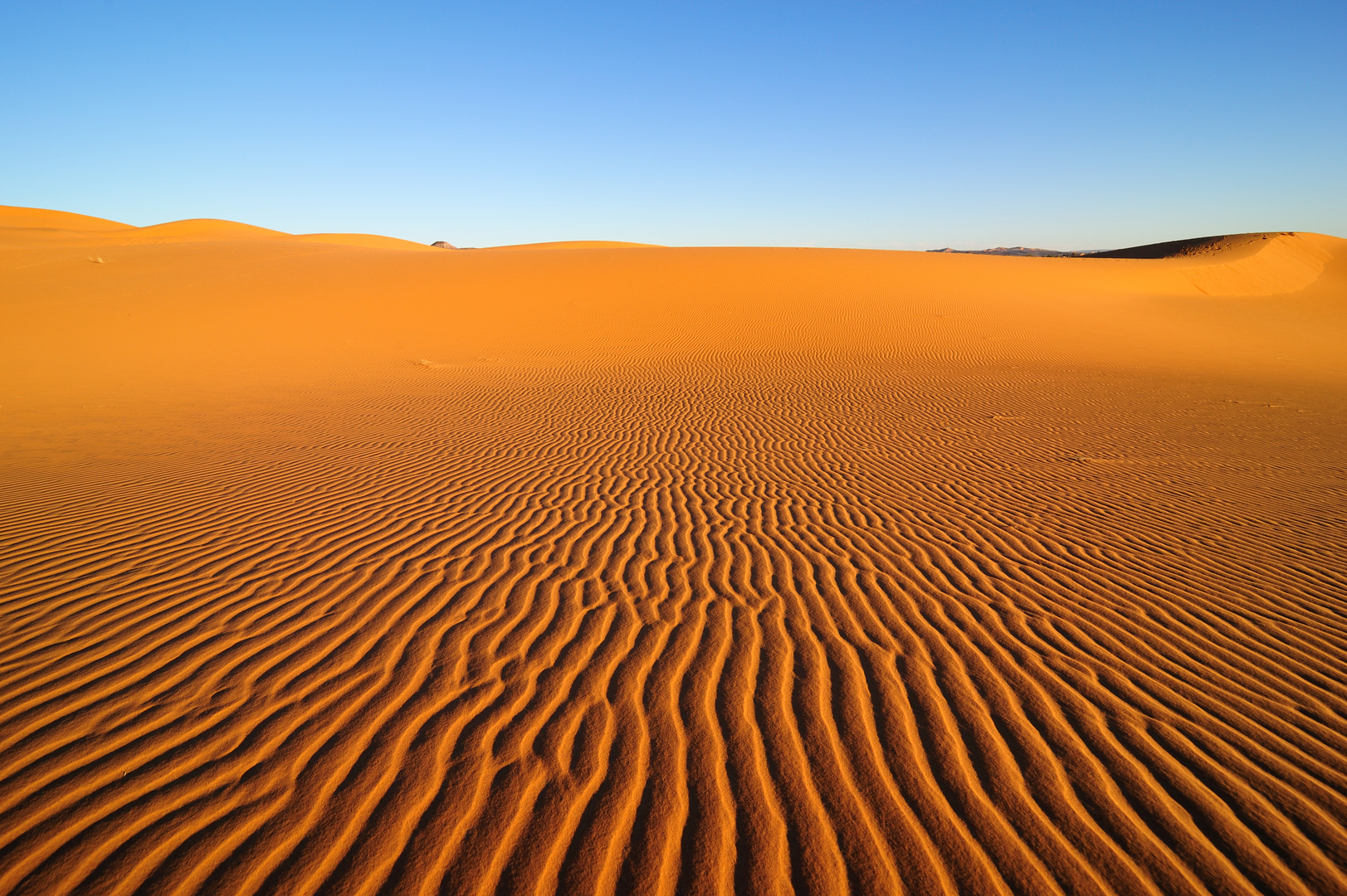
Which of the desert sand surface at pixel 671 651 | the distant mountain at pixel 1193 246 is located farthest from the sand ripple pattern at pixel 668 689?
the distant mountain at pixel 1193 246

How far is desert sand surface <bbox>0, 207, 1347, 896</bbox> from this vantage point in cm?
239

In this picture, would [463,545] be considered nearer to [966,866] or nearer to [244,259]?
[966,866]

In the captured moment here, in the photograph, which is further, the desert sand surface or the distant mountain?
the distant mountain

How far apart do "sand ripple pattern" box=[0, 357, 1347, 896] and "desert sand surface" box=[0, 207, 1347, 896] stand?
2cm

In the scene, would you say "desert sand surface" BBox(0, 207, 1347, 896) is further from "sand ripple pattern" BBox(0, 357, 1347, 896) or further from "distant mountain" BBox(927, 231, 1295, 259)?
"distant mountain" BBox(927, 231, 1295, 259)

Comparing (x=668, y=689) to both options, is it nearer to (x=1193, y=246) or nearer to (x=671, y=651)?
(x=671, y=651)

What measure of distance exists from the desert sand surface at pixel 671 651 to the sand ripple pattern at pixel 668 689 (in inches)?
0.8

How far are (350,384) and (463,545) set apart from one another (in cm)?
1069

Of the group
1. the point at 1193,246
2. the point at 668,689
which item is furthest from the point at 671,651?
the point at 1193,246

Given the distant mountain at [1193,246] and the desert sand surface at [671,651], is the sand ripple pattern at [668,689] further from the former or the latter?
the distant mountain at [1193,246]

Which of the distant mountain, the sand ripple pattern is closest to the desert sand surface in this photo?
the sand ripple pattern

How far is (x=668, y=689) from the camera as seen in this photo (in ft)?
10.9

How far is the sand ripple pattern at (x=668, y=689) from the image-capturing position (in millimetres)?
2357

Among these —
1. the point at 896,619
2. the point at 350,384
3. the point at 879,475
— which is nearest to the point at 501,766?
the point at 896,619
